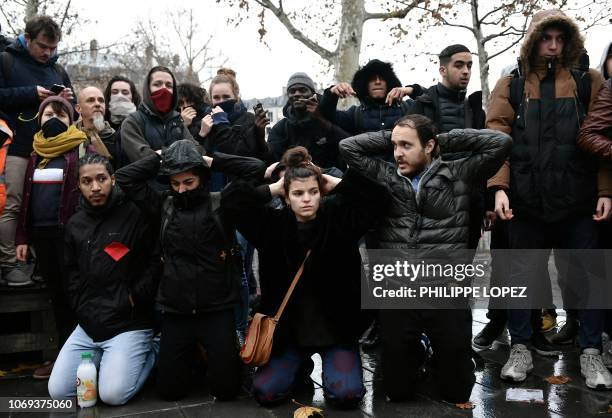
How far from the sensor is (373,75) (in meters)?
5.27

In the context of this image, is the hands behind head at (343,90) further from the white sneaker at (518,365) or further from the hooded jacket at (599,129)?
the white sneaker at (518,365)

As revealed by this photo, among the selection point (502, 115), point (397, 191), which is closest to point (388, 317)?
point (397, 191)

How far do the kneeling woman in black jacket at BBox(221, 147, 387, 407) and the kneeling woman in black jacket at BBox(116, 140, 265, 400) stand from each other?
0.25 meters

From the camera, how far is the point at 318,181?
3.97 meters

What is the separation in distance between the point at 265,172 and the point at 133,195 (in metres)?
1.03

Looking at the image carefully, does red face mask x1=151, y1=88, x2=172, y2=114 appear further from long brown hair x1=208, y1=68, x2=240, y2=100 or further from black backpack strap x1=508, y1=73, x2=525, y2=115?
black backpack strap x1=508, y1=73, x2=525, y2=115

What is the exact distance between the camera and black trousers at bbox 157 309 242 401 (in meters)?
3.94

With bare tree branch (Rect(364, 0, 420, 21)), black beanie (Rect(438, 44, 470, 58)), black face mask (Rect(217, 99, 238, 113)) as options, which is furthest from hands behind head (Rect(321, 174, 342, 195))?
bare tree branch (Rect(364, 0, 420, 21))

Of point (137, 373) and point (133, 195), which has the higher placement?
point (133, 195)

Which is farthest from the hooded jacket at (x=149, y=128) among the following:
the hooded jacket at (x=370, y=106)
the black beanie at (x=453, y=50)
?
the black beanie at (x=453, y=50)

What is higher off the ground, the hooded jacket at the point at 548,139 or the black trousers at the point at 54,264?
the hooded jacket at the point at 548,139

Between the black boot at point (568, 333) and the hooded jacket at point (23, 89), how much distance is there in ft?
16.2

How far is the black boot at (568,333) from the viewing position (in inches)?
199

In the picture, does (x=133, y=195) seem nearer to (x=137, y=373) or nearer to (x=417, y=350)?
(x=137, y=373)
